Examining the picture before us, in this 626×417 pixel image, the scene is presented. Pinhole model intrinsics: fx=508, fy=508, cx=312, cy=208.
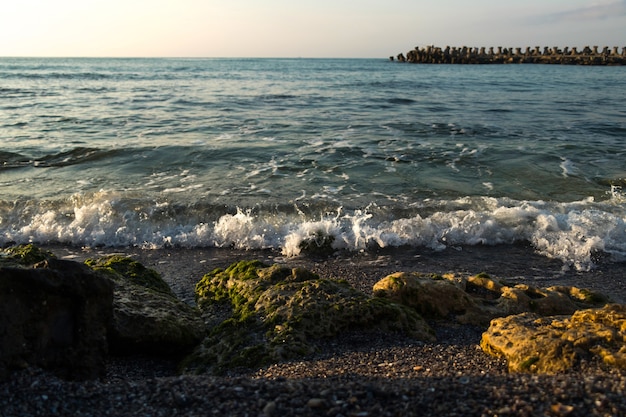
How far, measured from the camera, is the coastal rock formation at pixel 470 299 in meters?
4.86

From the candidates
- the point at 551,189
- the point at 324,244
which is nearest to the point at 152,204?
the point at 324,244

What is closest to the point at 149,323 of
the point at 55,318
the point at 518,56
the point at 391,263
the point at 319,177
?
the point at 55,318

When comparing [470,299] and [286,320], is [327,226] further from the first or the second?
[286,320]

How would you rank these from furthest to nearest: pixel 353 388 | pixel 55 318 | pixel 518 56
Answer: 1. pixel 518 56
2. pixel 55 318
3. pixel 353 388

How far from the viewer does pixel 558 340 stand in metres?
3.74

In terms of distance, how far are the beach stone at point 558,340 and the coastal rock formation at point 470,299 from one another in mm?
515

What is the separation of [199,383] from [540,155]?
11.6m

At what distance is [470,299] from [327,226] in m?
2.99

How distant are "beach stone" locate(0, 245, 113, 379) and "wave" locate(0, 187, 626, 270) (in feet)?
12.8

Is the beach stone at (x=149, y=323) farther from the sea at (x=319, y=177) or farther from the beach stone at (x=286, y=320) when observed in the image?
the sea at (x=319, y=177)

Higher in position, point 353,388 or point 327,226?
point 353,388

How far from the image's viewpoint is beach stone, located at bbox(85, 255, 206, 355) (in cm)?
411

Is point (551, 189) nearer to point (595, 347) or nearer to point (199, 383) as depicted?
point (595, 347)

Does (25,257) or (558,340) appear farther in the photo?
(25,257)
